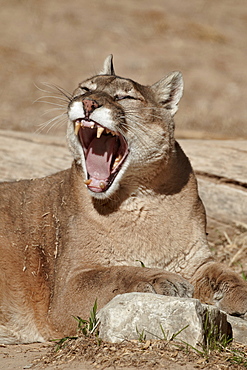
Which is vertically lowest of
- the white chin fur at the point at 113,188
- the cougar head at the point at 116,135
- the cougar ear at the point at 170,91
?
the white chin fur at the point at 113,188

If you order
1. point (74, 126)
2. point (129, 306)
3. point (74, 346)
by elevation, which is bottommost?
point (74, 346)

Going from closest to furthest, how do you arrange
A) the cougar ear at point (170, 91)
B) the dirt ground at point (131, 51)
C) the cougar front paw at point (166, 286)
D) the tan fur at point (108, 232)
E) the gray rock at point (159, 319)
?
the gray rock at point (159, 319), the cougar front paw at point (166, 286), the tan fur at point (108, 232), the cougar ear at point (170, 91), the dirt ground at point (131, 51)

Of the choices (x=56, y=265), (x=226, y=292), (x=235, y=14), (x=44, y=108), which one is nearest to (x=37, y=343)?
(x=56, y=265)

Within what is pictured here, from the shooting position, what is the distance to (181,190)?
234 inches

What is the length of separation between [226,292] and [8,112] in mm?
8327

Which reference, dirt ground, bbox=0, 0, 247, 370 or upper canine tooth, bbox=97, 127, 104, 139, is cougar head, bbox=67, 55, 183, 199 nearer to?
upper canine tooth, bbox=97, 127, 104, 139

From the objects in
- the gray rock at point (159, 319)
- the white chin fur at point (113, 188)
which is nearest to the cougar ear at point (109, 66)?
the white chin fur at point (113, 188)

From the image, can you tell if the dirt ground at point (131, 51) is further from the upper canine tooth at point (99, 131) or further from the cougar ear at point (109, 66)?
the upper canine tooth at point (99, 131)

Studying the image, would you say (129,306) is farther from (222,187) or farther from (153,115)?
(222,187)

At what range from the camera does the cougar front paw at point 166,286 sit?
4824 mm

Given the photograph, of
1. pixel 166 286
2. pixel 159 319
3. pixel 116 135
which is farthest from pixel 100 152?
pixel 159 319

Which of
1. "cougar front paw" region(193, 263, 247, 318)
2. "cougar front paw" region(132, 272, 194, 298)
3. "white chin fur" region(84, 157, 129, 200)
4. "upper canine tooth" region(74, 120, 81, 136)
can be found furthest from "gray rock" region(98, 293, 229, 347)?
"upper canine tooth" region(74, 120, 81, 136)

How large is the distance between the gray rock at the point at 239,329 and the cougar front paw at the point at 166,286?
1.44ft

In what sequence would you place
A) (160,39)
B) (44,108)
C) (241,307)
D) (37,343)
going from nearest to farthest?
(241,307) → (37,343) → (44,108) → (160,39)
